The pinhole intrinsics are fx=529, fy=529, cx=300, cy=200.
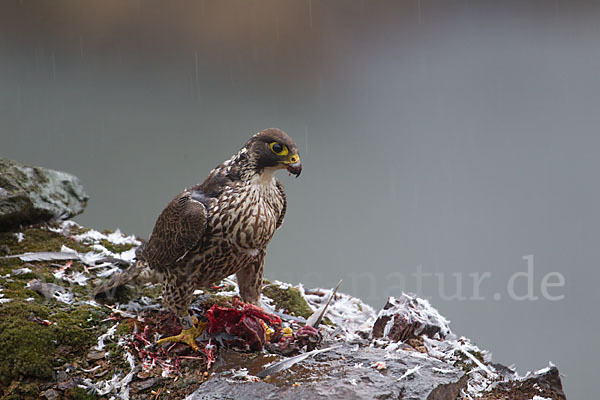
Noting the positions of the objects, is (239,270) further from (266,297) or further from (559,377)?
(559,377)

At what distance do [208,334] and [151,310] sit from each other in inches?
19.8

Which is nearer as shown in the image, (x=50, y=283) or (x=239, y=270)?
(x=239, y=270)

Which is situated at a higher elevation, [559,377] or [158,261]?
[158,261]

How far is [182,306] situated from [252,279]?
34 centimetres

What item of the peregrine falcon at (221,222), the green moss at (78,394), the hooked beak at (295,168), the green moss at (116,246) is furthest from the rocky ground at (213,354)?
the hooked beak at (295,168)

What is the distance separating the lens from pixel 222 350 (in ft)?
6.59

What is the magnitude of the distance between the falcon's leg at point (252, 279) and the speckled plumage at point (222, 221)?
0.05 metres

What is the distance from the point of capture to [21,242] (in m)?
3.00

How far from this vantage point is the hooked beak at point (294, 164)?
1.98m

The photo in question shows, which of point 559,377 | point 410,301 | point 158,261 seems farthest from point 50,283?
point 559,377

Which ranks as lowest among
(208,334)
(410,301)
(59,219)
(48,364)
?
(48,364)

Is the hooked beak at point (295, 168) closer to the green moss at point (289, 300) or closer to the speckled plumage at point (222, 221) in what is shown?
the speckled plumage at point (222, 221)

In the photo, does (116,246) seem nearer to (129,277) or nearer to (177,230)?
(129,277)

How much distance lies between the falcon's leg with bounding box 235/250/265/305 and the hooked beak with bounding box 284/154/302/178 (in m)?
0.44
